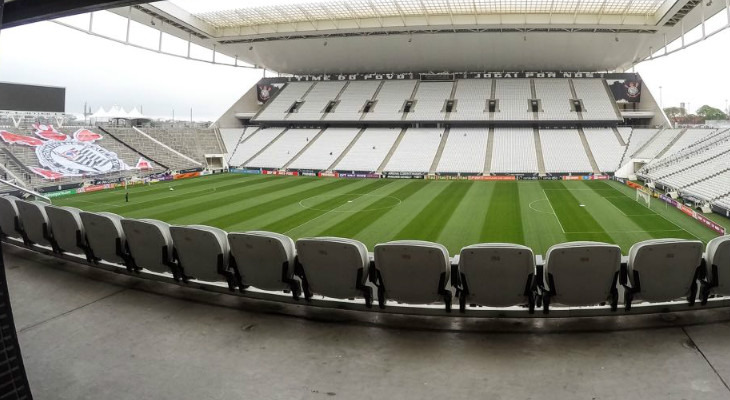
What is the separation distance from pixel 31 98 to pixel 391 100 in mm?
34521

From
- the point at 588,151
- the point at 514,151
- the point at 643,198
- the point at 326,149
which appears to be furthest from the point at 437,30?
the point at 643,198

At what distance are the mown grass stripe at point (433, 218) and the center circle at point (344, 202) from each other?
230 centimetres

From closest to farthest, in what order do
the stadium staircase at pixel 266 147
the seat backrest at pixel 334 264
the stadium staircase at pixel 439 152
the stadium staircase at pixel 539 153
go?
the seat backrest at pixel 334 264 → the stadium staircase at pixel 539 153 → the stadium staircase at pixel 439 152 → the stadium staircase at pixel 266 147

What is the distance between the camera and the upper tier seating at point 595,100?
43.8 meters

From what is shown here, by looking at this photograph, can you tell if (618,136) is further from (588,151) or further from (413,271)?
(413,271)

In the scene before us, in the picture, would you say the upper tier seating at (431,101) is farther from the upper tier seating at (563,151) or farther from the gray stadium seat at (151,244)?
the gray stadium seat at (151,244)

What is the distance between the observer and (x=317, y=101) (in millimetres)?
52375

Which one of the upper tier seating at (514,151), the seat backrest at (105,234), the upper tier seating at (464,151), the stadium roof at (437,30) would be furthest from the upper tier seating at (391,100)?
the seat backrest at (105,234)

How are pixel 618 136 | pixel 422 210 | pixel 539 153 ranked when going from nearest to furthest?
pixel 422 210
pixel 539 153
pixel 618 136

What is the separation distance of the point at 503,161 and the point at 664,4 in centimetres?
1639

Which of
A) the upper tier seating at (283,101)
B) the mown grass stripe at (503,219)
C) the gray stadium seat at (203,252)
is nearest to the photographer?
the gray stadium seat at (203,252)

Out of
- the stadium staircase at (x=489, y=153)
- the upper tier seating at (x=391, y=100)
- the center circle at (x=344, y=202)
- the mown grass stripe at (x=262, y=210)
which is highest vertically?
the upper tier seating at (x=391, y=100)

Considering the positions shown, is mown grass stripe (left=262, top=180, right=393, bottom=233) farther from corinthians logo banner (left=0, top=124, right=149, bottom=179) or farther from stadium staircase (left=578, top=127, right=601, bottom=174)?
corinthians logo banner (left=0, top=124, right=149, bottom=179)

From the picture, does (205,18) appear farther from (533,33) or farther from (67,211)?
(67,211)
